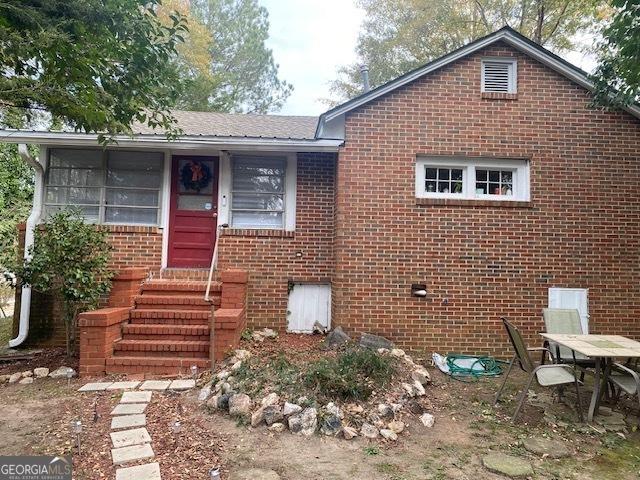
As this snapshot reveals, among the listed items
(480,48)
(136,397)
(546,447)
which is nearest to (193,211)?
(136,397)

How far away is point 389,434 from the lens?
3.50 m

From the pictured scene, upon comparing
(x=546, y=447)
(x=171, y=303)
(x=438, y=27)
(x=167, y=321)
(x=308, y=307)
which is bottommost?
(x=546, y=447)

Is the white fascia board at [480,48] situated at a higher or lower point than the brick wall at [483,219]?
higher

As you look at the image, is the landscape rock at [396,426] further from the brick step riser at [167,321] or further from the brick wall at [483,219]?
the brick step riser at [167,321]

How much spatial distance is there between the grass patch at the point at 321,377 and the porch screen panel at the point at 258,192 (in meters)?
2.94


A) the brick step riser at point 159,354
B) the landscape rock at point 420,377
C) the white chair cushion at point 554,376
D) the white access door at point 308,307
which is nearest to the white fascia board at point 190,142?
the white access door at point 308,307

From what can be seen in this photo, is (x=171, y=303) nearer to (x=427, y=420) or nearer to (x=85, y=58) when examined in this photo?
(x=85, y=58)

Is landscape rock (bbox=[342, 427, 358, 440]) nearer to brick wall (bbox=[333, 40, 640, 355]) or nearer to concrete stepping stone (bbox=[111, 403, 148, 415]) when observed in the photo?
concrete stepping stone (bbox=[111, 403, 148, 415])

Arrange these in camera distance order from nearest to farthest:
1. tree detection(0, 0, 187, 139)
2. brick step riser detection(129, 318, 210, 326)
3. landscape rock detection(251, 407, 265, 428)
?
tree detection(0, 0, 187, 139) → landscape rock detection(251, 407, 265, 428) → brick step riser detection(129, 318, 210, 326)

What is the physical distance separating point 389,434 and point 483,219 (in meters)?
3.97

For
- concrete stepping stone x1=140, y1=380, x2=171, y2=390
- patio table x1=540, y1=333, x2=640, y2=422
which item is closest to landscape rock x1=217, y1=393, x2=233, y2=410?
concrete stepping stone x1=140, y1=380, x2=171, y2=390

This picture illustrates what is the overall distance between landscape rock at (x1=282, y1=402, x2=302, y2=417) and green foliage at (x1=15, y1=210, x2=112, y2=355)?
3485 mm

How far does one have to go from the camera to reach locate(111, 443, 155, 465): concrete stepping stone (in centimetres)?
299

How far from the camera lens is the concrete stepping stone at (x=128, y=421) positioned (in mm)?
3555
